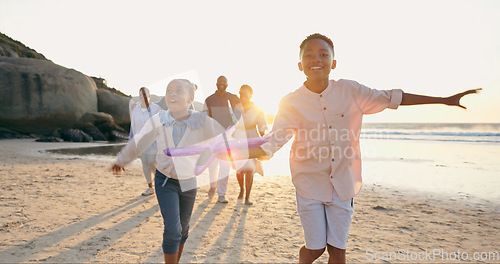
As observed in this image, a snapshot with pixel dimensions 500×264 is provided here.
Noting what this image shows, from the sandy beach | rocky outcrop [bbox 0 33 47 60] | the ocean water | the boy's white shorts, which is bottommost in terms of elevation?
the ocean water

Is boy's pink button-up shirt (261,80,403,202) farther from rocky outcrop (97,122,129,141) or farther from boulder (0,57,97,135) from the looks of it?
boulder (0,57,97,135)

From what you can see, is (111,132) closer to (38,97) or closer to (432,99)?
(38,97)

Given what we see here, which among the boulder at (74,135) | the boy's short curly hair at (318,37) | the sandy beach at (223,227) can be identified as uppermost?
the boy's short curly hair at (318,37)

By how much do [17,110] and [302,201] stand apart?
2573cm

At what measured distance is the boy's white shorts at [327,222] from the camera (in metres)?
2.52

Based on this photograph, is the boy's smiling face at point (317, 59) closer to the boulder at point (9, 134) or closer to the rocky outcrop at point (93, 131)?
the rocky outcrop at point (93, 131)

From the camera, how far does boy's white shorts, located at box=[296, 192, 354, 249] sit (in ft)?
8.27

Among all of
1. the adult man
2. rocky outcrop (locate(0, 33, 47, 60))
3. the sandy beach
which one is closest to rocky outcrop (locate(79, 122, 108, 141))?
the sandy beach

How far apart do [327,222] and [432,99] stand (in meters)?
1.28

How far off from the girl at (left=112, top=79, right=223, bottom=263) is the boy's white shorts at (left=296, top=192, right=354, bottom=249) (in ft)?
3.97

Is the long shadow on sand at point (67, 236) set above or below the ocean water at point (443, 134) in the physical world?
above

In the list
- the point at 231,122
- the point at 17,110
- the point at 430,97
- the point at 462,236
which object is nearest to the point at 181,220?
the point at 430,97

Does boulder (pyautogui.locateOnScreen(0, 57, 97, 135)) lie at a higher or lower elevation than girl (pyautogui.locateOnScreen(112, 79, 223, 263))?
higher

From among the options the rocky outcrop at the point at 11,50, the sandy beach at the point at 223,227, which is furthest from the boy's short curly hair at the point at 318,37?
the rocky outcrop at the point at 11,50
